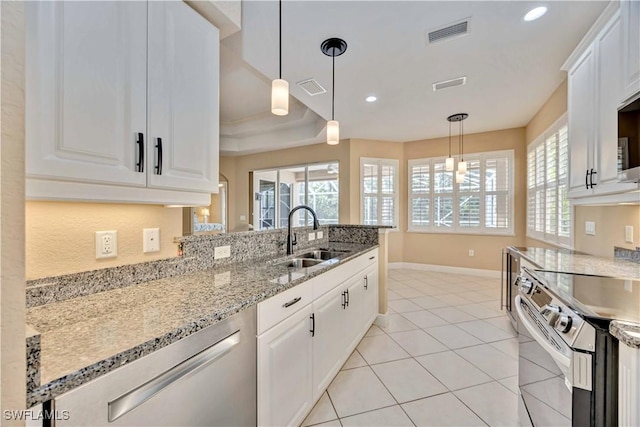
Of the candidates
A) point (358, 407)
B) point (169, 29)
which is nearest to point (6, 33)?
point (169, 29)

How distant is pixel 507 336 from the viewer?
8.69 ft

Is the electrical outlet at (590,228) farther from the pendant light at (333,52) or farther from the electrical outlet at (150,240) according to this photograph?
the electrical outlet at (150,240)

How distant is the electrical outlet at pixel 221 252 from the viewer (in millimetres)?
1716

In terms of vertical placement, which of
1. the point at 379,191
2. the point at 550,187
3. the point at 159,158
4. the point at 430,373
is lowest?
the point at 430,373

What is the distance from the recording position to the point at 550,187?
11.5 feet

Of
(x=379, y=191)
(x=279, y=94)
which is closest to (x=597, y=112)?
(x=279, y=94)

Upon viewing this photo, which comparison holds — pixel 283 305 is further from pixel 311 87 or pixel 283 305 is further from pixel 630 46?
pixel 311 87

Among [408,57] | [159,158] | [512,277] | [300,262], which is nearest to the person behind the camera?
[159,158]

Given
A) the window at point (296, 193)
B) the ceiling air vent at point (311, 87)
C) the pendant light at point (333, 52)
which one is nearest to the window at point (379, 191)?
the window at point (296, 193)

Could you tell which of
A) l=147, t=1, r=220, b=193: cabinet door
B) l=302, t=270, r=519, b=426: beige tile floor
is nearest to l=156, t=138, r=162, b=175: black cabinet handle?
l=147, t=1, r=220, b=193: cabinet door

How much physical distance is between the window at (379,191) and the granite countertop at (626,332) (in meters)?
4.54

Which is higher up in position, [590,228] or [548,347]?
[590,228]

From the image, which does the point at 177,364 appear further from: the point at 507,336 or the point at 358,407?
the point at 507,336

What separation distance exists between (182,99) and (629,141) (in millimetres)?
2438
